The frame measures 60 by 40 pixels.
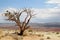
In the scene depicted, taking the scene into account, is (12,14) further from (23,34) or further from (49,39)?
(49,39)

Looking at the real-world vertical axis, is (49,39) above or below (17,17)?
below

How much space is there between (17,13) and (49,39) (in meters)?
8.38

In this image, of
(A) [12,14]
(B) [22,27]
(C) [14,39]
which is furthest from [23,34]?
(C) [14,39]

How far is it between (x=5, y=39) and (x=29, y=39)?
249 inches

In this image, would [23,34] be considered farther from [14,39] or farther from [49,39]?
[14,39]

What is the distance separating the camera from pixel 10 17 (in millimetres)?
45031

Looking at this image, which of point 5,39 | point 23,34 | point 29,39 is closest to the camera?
point 5,39

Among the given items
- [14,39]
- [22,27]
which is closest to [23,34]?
[22,27]

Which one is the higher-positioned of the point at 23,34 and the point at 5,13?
the point at 5,13

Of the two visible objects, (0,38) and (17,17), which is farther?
(17,17)

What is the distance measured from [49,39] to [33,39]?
8.54 feet

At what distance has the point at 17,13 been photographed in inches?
1752

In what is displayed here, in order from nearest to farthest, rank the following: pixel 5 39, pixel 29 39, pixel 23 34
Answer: pixel 5 39 < pixel 29 39 < pixel 23 34

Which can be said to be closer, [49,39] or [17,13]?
[49,39]
